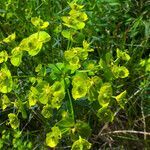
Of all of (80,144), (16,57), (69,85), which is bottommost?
(80,144)

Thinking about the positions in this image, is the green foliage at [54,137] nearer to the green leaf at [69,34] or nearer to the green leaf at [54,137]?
the green leaf at [54,137]

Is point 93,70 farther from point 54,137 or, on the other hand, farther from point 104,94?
point 54,137

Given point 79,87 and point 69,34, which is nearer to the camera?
point 79,87

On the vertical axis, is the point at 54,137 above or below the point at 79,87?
below

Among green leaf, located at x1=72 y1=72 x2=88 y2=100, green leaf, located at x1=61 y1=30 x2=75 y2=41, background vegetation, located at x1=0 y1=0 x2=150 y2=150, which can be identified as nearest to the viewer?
green leaf, located at x1=72 y1=72 x2=88 y2=100

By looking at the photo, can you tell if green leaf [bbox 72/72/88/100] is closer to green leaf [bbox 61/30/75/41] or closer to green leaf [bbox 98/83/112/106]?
green leaf [bbox 98/83/112/106]

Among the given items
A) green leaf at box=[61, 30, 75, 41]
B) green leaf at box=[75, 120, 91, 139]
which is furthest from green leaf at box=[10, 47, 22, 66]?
green leaf at box=[75, 120, 91, 139]

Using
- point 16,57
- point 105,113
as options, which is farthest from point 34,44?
point 105,113
